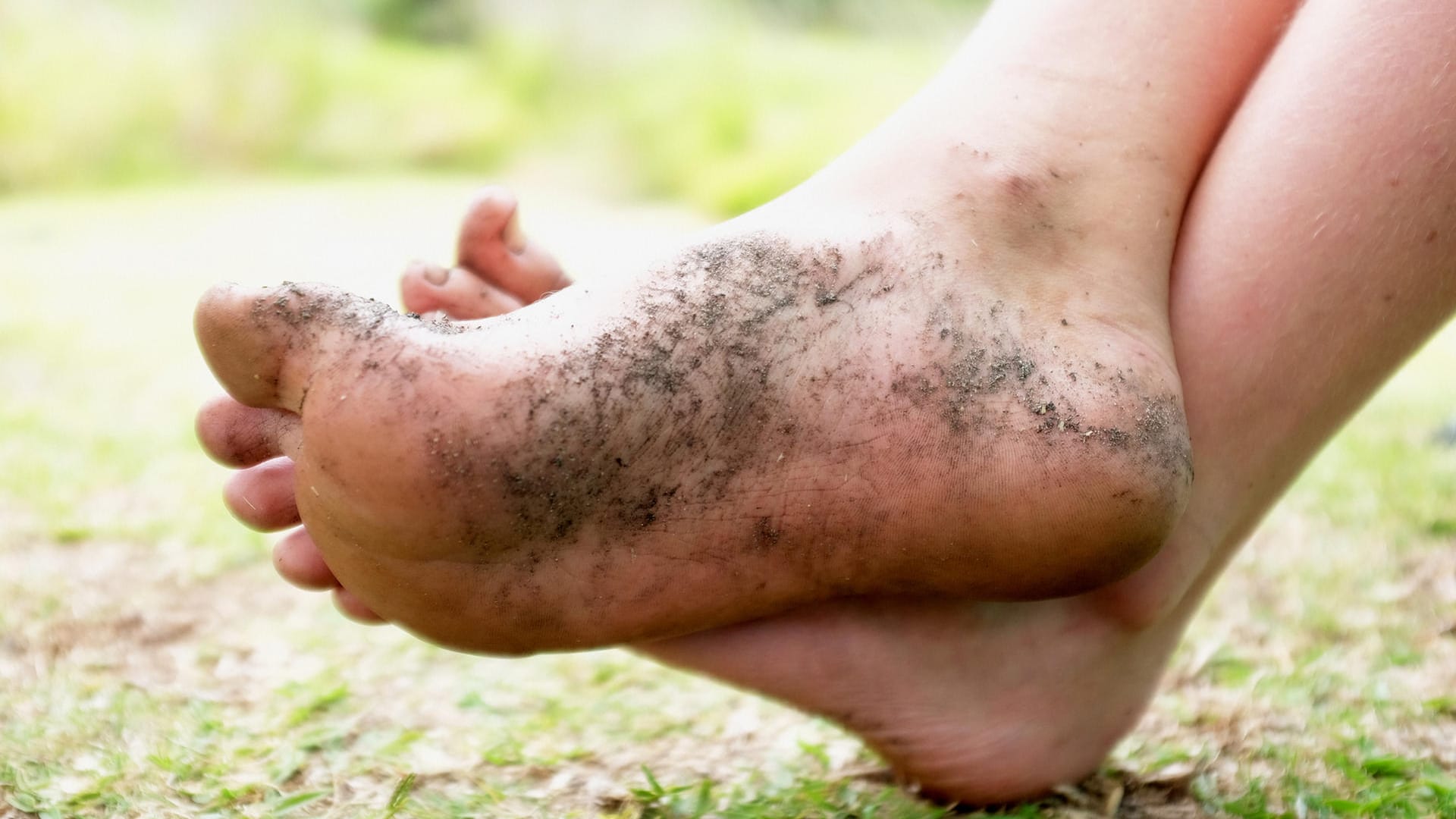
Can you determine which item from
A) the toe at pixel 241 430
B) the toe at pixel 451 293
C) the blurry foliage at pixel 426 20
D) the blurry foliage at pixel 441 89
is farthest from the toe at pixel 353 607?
the blurry foliage at pixel 426 20

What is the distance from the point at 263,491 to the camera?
2.82ft

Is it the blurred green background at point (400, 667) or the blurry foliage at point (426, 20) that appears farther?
the blurry foliage at point (426, 20)

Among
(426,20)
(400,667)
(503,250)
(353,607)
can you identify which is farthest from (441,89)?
(353,607)

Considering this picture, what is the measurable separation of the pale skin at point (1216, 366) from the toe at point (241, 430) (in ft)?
0.05

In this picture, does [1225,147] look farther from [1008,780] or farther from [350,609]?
[350,609]

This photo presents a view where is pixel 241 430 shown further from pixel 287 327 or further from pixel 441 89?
pixel 441 89

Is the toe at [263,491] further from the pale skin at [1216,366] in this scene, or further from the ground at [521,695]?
the ground at [521,695]

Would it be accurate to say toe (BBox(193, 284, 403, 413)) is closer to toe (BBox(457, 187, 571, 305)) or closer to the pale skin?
the pale skin

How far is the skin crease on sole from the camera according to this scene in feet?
2.51

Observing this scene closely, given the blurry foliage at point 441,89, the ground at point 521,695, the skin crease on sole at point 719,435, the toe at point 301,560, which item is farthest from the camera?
the blurry foliage at point 441,89

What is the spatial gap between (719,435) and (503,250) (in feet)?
1.18

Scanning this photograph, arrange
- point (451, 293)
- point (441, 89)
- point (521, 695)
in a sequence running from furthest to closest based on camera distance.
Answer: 1. point (441, 89)
2. point (521, 695)
3. point (451, 293)

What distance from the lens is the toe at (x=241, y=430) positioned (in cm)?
84

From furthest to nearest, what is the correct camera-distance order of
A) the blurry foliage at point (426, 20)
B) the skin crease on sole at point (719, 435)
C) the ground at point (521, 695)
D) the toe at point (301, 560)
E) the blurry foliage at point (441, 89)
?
1. the blurry foliage at point (426, 20)
2. the blurry foliage at point (441, 89)
3. the ground at point (521, 695)
4. the toe at point (301, 560)
5. the skin crease on sole at point (719, 435)
